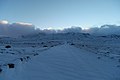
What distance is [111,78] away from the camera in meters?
11.4

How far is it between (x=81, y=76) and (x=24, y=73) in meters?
3.10

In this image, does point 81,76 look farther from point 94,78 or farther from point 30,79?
point 30,79

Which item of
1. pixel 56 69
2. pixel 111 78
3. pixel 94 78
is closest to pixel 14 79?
pixel 56 69

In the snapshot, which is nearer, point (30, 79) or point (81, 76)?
point (30, 79)

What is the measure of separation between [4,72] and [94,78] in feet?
16.2

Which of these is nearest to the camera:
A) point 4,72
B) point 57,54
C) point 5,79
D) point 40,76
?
point 5,79

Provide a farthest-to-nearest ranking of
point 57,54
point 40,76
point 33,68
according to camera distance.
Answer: point 57,54, point 33,68, point 40,76

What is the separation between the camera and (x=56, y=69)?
11820 mm

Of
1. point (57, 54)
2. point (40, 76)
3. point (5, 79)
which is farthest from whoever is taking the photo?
point (57, 54)

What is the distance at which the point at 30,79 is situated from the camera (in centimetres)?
984

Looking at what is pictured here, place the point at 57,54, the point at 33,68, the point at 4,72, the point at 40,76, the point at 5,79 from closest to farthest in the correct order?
1. the point at 5,79
2. the point at 40,76
3. the point at 4,72
4. the point at 33,68
5. the point at 57,54

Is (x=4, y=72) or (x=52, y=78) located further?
(x=4, y=72)

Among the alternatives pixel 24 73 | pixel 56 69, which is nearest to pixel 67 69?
pixel 56 69

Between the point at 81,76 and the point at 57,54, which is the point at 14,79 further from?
the point at 57,54
